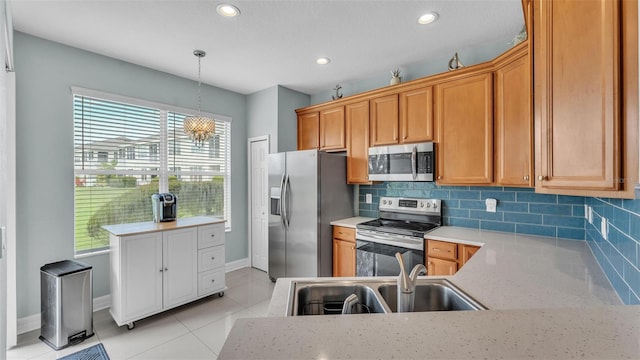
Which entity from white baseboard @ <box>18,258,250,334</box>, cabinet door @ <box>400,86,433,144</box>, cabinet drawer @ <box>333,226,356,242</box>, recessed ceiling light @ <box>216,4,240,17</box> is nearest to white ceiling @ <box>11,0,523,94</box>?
recessed ceiling light @ <box>216,4,240,17</box>

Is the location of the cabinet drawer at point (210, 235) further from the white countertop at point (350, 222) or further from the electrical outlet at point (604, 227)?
the electrical outlet at point (604, 227)

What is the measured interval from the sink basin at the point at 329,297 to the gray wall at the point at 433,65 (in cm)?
266

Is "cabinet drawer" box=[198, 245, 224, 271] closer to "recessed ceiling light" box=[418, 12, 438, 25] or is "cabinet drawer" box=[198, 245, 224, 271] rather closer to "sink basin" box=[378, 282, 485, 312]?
"sink basin" box=[378, 282, 485, 312]

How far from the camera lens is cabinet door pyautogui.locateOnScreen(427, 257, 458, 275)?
2420 millimetres

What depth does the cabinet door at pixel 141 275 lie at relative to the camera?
2486mm

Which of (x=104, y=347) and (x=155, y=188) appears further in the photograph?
(x=155, y=188)

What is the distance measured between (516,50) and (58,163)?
4.10 metres

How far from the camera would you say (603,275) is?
1436 mm

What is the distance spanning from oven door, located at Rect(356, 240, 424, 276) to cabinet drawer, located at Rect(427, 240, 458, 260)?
9 cm

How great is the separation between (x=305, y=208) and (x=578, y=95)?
261 centimetres

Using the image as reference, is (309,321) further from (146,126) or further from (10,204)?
(146,126)

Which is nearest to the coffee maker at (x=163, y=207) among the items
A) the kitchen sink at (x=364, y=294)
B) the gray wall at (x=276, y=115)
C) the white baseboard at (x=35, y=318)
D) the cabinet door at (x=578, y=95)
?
the white baseboard at (x=35, y=318)

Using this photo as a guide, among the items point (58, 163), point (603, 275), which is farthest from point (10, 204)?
point (603, 275)

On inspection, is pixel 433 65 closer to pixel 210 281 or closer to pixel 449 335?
pixel 449 335
